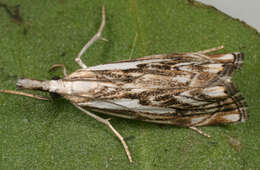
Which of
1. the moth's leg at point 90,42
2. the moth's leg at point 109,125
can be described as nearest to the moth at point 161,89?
the moth's leg at point 109,125

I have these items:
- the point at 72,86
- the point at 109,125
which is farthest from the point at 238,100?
the point at 72,86

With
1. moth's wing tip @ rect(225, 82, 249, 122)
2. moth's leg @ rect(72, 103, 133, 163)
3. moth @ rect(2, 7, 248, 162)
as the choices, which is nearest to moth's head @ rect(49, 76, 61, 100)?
moth @ rect(2, 7, 248, 162)

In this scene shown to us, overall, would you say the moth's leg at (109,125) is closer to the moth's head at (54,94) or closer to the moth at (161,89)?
the moth at (161,89)

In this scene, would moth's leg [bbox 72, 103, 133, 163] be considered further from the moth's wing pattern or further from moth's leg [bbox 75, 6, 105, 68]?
moth's leg [bbox 75, 6, 105, 68]

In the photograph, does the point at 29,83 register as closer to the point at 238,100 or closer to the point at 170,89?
the point at 170,89

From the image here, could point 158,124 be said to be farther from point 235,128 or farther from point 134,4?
point 134,4

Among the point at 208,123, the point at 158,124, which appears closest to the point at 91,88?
the point at 158,124
